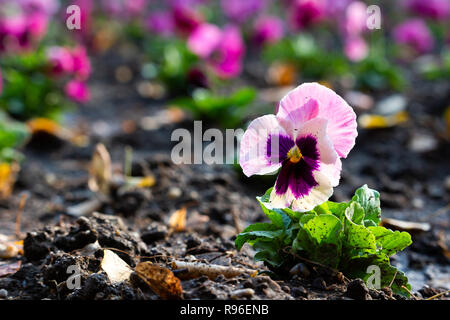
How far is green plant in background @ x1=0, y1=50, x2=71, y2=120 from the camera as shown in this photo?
404 cm

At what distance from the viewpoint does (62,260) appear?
1698 millimetres

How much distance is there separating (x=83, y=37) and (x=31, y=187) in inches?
151

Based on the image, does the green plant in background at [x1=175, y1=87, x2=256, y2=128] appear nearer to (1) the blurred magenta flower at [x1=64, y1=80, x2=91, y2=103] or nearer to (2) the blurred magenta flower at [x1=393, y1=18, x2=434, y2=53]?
(1) the blurred magenta flower at [x1=64, y1=80, x2=91, y2=103]

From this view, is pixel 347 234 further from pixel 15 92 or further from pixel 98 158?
pixel 15 92

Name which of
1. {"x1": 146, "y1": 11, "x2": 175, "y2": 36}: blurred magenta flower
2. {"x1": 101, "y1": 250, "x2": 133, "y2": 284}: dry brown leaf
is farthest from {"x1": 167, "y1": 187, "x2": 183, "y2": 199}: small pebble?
{"x1": 146, "y1": 11, "x2": 175, "y2": 36}: blurred magenta flower

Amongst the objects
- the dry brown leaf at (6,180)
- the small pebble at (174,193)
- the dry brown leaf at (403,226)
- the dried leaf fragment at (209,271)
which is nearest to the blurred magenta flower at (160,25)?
the dry brown leaf at (6,180)

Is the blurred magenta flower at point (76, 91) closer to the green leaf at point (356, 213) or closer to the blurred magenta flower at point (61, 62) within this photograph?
the blurred magenta flower at point (61, 62)

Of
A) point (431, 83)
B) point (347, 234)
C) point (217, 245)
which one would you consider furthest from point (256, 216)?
point (431, 83)

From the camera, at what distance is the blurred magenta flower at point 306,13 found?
5125 millimetres

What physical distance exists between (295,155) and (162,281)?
18.1 inches

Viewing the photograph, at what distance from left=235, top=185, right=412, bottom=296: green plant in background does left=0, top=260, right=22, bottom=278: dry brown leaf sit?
725 mm

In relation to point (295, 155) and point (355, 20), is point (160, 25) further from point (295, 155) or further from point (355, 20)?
point (295, 155)

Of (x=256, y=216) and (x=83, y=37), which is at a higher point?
(x=83, y=37)

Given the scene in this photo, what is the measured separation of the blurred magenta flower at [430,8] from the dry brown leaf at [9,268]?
5.49m
